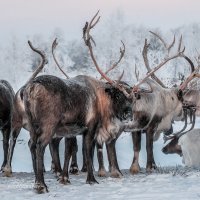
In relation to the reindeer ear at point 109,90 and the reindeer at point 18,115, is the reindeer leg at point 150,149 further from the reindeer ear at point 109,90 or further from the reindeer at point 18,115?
the reindeer at point 18,115

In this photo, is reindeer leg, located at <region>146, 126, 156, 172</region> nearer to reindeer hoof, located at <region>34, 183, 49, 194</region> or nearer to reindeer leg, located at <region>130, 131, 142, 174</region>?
reindeer leg, located at <region>130, 131, 142, 174</region>

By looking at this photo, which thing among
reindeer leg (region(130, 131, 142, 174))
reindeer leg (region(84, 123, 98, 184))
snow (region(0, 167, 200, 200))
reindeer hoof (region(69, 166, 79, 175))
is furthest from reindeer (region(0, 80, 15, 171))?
reindeer leg (region(84, 123, 98, 184))

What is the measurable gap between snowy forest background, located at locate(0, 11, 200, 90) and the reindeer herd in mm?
34266

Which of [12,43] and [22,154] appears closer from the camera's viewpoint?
[22,154]

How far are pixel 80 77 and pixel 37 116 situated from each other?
153 cm

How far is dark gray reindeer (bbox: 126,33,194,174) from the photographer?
33.0 feet

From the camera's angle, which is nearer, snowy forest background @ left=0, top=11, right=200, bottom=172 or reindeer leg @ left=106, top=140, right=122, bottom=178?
reindeer leg @ left=106, top=140, right=122, bottom=178

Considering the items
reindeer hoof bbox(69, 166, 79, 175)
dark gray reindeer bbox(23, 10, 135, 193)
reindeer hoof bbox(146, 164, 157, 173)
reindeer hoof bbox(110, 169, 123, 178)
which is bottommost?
reindeer hoof bbox(146, 164, 157, 173)

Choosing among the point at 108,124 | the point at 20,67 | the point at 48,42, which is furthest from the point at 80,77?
the point at 48,42

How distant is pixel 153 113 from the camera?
10367 mm

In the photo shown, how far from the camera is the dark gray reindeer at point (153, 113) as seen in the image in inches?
396

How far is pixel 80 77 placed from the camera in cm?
840

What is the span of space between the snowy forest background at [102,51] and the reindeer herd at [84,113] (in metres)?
34.3

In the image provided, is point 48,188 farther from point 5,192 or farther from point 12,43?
point 12,43
